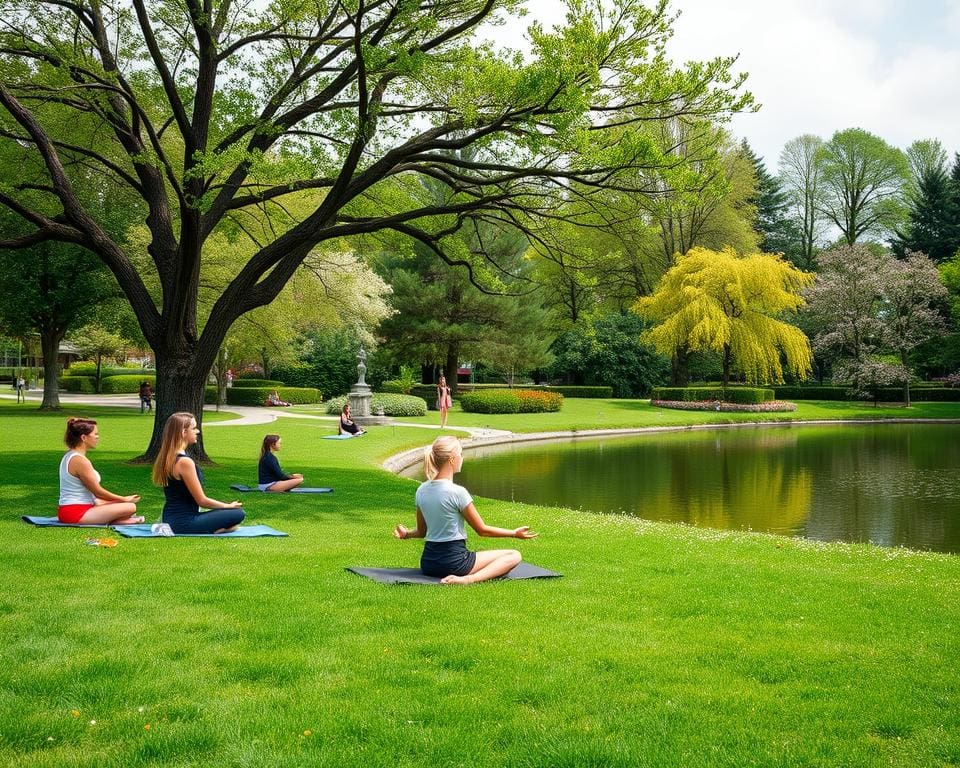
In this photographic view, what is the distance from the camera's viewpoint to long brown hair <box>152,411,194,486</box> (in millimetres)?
7656

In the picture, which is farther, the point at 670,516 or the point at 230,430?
the point at 230,430

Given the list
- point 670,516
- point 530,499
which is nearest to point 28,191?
point 530,499

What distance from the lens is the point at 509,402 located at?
3734 centimetres

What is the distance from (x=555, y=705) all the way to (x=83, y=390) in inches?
2194

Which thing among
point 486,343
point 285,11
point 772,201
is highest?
point 772,201

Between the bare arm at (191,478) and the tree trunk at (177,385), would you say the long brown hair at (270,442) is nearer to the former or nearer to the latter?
the tree trunk at (177,385)

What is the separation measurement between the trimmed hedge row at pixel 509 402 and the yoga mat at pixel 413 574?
30281 millimetres

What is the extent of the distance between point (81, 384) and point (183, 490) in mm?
50171

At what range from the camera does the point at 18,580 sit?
600 cm

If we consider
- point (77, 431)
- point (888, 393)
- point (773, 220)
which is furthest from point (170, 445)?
point (773, 220)

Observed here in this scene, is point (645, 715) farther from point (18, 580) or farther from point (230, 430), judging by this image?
point (230, 430)

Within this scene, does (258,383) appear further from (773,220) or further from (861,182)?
(861,182)

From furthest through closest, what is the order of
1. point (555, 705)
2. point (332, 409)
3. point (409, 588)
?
1. point (332, 409)
2. point (409, 588)
3. point (555, 705)

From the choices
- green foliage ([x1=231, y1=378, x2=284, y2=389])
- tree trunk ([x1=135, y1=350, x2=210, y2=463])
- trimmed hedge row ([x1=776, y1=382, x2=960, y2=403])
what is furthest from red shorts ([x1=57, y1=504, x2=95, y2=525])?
trimmed hedge row ([x1=776, y1=382, x2=960, y2=403])
